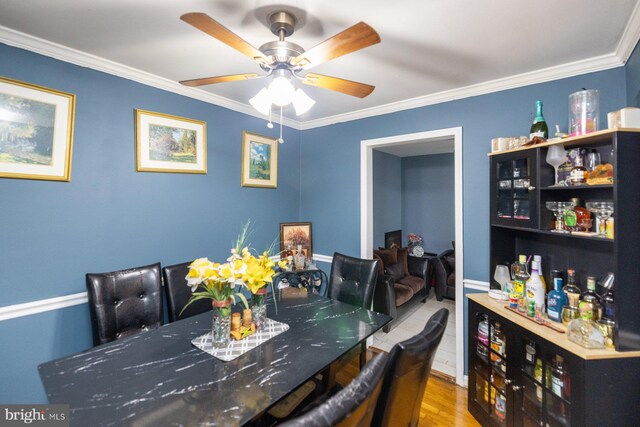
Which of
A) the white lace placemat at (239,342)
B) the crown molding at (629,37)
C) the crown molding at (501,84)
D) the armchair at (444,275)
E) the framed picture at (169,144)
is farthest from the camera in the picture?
the armchair at (444,275)

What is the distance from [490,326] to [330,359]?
1.28 meters

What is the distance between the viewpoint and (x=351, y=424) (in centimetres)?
79

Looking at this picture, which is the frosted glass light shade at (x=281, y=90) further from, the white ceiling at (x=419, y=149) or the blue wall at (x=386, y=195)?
the blue wall at (x=386, y=195)

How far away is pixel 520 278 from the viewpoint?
188 cm

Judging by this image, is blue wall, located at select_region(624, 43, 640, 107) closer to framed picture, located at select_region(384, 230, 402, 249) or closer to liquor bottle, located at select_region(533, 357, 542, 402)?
liquor bottle, located at select_region(533, 357, 542, 402)

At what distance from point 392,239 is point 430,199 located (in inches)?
43.8

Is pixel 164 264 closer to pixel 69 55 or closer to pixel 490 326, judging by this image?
pixel 69 55

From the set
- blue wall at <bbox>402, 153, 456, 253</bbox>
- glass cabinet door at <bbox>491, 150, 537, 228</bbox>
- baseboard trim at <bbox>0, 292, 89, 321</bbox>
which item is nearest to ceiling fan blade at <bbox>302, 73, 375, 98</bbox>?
glass cabinet door at <bbox>491, 150, 537, 228</bbox>

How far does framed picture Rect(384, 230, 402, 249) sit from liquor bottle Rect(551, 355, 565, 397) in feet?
10.2

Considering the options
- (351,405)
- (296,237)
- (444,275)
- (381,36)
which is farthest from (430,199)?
(351,405)

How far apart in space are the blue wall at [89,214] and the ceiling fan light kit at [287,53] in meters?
0.97

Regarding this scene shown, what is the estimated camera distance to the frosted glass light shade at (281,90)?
Answer: 139 centimetres

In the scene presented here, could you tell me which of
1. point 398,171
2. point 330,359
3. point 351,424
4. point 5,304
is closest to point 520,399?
point 330,359

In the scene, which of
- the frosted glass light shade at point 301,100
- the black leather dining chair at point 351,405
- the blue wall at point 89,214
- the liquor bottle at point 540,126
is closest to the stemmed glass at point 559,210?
the liquor bottle at point 540,126
